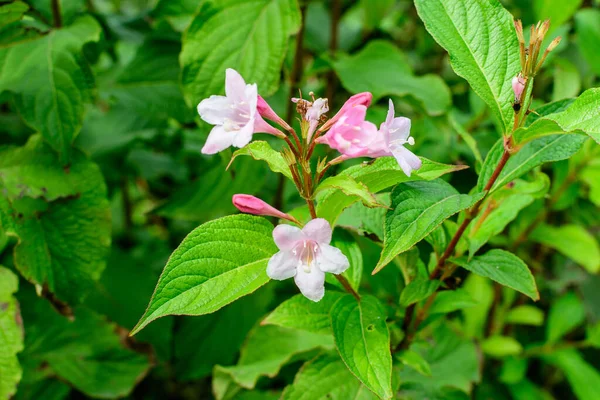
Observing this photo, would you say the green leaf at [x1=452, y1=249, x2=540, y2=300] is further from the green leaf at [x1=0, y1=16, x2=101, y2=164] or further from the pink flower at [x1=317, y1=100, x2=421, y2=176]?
A: the green leaf at [x1=0, y1=16, x2=101, y2=164]

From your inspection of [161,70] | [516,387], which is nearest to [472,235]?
[516,387]

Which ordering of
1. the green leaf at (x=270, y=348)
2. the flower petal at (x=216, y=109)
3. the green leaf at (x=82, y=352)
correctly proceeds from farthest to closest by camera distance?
the green leaf at (x=82, y=352)
the green leaf at (x=270, y=348)
the flower petal at (x=216, y=109)

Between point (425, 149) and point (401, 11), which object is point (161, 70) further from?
point (401, 11)

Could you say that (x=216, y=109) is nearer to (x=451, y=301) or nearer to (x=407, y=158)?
(x=407, y=158)

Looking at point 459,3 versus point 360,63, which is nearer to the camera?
point 459,3

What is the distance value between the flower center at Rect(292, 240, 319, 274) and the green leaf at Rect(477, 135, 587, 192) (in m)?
0.28

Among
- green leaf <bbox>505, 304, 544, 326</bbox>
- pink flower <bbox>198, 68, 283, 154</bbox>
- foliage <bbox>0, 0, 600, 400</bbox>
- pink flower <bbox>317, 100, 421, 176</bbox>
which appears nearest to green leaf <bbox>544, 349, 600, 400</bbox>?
foliage <bbox>0, 0, 600, 400</bbox>

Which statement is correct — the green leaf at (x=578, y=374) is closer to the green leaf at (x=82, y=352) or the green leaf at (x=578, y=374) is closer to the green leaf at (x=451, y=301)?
the green leaf at (x=451, y=301)

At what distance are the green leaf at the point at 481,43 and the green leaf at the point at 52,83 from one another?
0.74 m

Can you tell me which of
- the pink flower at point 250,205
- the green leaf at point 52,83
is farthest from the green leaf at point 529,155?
the green leaf at point 52,83

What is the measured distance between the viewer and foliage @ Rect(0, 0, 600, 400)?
75 cm

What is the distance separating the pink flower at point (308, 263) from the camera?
0.72 metres

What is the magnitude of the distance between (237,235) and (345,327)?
0.70 feet

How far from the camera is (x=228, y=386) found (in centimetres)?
119
